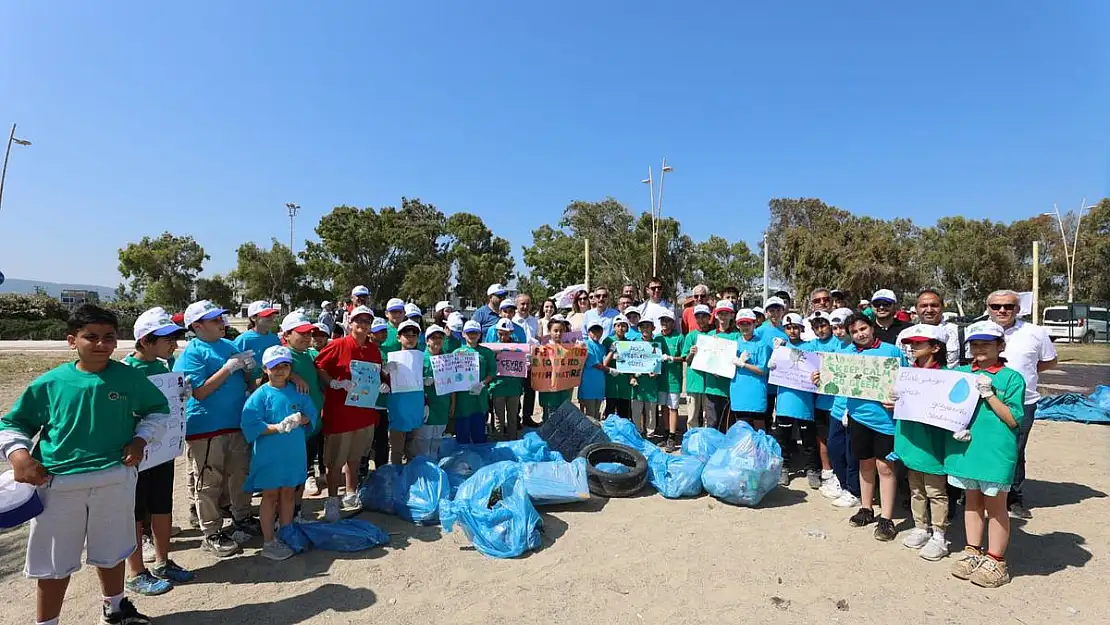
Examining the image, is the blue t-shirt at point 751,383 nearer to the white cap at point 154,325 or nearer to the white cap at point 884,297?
the white cap at point 884,297

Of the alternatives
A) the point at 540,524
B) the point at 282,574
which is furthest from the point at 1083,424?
the point at 282,574

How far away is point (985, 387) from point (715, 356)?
290 centimetres

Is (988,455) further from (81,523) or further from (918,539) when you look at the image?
(81,523)

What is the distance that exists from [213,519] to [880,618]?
464 cm

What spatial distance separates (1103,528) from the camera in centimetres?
493

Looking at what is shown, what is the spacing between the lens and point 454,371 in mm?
5988

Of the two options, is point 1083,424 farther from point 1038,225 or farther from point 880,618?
point 1038,225

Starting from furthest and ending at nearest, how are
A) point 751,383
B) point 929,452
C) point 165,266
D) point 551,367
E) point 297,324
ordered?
point 165,266
point 551,367
point 751,383
point 297,324
point 929,452

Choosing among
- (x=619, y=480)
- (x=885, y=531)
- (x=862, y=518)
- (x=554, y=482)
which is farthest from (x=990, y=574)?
(x=554, y=482)

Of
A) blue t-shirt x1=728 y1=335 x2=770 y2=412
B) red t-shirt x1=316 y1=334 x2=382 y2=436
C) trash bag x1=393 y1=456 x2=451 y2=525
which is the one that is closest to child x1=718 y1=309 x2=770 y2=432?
blue t-shirt x1=728 y1=335 x2=770 y2=412

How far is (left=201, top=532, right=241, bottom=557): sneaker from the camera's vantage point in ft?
14.1

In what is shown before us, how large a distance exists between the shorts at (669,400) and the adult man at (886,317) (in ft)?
8.11

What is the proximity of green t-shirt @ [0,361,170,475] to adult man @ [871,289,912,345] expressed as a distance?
19.7 feet

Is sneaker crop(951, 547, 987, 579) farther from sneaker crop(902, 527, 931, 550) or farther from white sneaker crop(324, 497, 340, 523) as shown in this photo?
white sneaker crop(324, 497, 340, 523)
